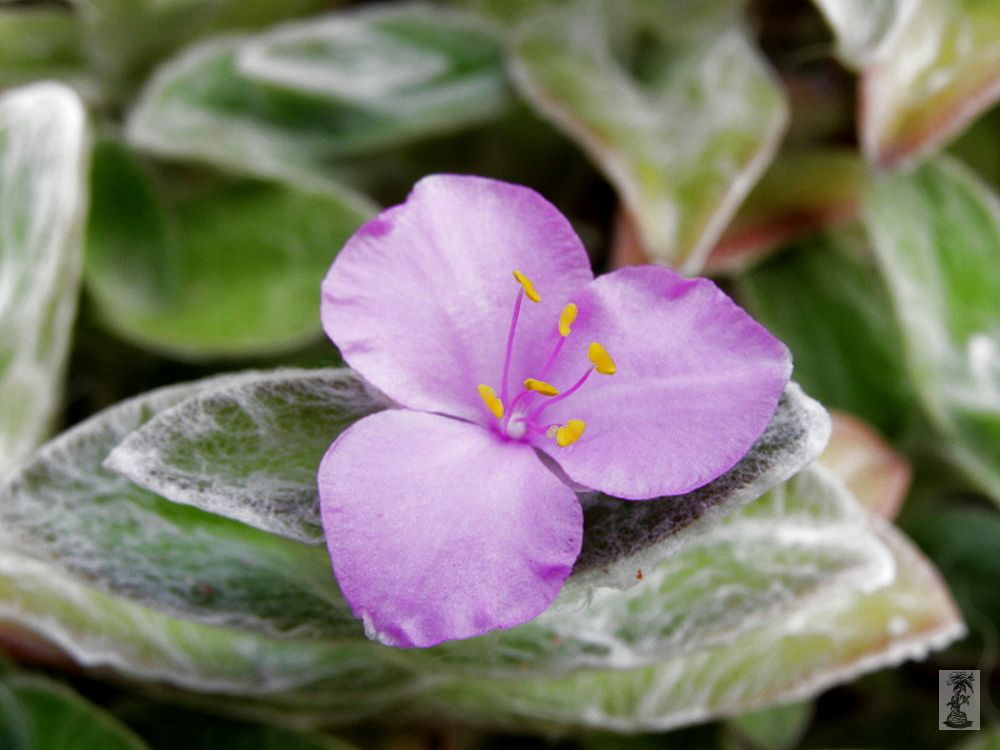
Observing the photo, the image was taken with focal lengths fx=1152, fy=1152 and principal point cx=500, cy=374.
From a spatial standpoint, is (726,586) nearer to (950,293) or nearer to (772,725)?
(772,725)

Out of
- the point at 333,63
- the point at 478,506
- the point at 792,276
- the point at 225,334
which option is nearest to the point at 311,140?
the point at 333,63

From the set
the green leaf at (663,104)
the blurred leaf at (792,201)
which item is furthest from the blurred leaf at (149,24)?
the blurred leaf at (792,201)

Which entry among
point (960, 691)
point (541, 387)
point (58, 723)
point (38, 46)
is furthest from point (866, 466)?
point (38, 46)

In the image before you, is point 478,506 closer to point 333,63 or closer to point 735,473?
point 735,473

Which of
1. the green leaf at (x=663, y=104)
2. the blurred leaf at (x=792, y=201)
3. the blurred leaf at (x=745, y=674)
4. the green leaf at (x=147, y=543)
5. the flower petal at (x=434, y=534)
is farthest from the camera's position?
the blurred leaf at (x=792, y=201)

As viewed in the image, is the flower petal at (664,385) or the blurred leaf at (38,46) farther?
the blurred leaf at (38,46)

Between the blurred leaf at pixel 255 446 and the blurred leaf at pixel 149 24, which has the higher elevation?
the blurred leaf at pixel 149 24

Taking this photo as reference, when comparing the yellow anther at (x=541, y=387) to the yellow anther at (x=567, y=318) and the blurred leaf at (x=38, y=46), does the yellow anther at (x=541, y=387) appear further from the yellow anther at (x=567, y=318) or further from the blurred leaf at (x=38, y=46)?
the blurred leaf at (x=38, y=46)

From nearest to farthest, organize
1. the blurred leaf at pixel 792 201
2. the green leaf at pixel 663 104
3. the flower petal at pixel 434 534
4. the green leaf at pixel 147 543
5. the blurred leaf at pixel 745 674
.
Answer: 1. the flower petal at pixel 434 534
2. the green leaf at pixel 147 543
3. the blurred leaf at pixel 745 674
4. the green leaf at pixel 663 104
5. the blurred leaf at pixel 792 201
